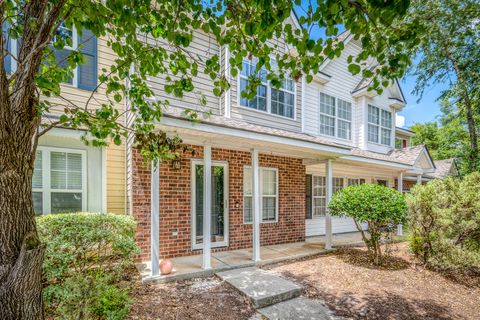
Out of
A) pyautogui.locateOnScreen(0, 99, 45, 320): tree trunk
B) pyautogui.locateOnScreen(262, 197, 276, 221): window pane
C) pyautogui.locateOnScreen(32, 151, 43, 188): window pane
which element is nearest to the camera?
pyautogui.locateOnScreen(0, 99, 45, 320): tree trunk

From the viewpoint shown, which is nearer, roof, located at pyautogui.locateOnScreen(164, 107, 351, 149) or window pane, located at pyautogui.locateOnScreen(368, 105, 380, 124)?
roof, located at pyautogui.locateOnScreen(164, 107, 351, 149)

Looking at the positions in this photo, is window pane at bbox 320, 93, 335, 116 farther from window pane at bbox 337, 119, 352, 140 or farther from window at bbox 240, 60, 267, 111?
window at bbox 240, 60, 267, 111

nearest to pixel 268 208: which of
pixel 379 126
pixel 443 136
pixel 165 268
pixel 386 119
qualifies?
pixel 165 268

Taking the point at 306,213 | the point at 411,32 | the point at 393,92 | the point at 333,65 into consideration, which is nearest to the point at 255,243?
the point at 306,213

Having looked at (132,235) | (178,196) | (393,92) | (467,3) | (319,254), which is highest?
(467,3)

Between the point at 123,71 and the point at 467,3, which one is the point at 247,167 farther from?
the point at 467,3

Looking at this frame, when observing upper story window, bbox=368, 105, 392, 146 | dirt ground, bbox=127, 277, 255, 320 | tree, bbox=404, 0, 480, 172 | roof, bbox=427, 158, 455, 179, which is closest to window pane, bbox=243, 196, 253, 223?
dirt ground, bbox=127, 277, 255, 320

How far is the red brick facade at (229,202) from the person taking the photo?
607 centimetres

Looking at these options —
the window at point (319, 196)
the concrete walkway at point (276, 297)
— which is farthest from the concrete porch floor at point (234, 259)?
the window at point (319, 196)

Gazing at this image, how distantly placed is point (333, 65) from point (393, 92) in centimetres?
447

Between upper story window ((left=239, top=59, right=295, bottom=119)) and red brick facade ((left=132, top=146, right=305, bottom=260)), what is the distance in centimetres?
161

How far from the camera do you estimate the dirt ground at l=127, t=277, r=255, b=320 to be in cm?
383

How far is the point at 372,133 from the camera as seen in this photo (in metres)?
11.5

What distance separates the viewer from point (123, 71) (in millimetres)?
3199
